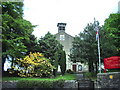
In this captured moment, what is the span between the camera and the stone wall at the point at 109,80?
1202 cm

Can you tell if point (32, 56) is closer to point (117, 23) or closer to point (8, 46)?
point (8, 46)

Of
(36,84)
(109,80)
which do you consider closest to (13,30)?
(36,84)

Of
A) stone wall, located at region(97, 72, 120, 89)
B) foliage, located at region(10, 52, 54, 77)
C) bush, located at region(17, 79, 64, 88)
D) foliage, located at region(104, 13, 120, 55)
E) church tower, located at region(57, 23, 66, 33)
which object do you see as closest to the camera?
stone wall, located at region(97, 72, 120, 89)

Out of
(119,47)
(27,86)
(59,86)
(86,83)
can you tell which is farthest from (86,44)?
(27,86)

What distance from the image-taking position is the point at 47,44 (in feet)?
66.6

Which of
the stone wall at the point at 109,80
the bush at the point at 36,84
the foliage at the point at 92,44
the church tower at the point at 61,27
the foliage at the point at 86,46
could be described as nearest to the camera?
the stone wall at the point at 109,80

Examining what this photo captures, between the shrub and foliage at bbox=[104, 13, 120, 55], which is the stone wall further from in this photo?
the shrub

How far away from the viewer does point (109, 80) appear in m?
12.2

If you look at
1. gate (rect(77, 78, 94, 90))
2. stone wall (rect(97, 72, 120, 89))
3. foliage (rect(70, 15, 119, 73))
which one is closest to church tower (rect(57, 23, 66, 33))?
foliage (rect(70, 15, 119, 73))

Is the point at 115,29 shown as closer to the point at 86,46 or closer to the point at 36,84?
the point at 86,46

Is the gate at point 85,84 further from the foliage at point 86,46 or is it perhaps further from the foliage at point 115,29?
the foliage at point 115,29

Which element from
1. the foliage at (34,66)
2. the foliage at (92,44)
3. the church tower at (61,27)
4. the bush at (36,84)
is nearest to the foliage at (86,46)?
the foliage at (92,44)

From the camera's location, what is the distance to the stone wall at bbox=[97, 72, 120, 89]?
12016 millimetres

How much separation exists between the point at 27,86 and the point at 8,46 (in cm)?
447
